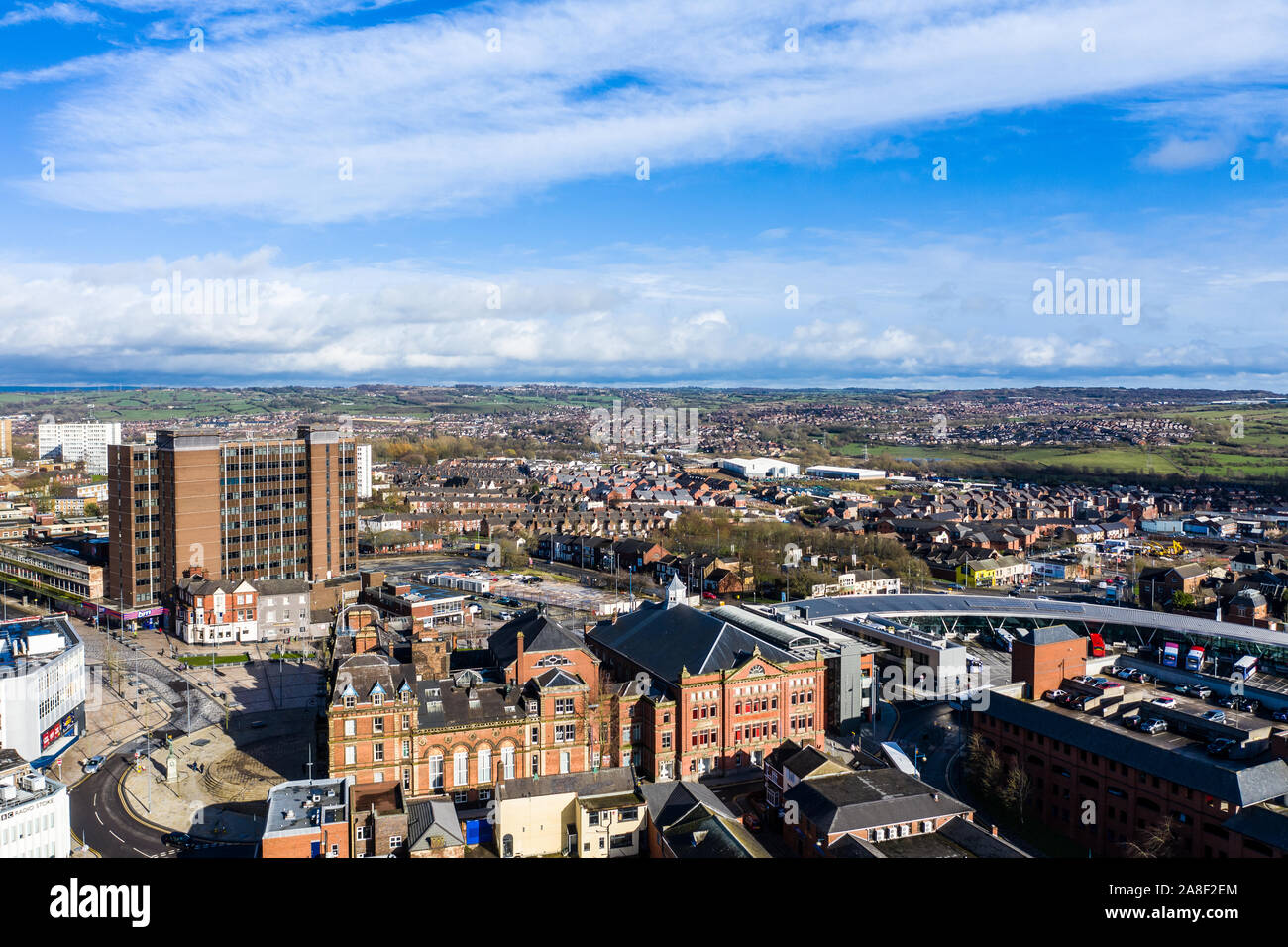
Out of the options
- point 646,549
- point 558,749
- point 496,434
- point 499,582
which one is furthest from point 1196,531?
point 496,434

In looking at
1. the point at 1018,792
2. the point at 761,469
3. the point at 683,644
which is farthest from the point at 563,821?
the point at 761,469

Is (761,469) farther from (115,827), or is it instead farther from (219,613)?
(115,827)

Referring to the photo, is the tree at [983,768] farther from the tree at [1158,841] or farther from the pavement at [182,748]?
the pavement at [182,748]

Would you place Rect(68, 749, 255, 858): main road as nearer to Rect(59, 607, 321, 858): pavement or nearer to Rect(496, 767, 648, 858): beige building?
Rect(59, 607, 321, 858): pavement

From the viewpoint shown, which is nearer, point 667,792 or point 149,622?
point 667,792

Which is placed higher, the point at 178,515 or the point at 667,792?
the point at 178,515
